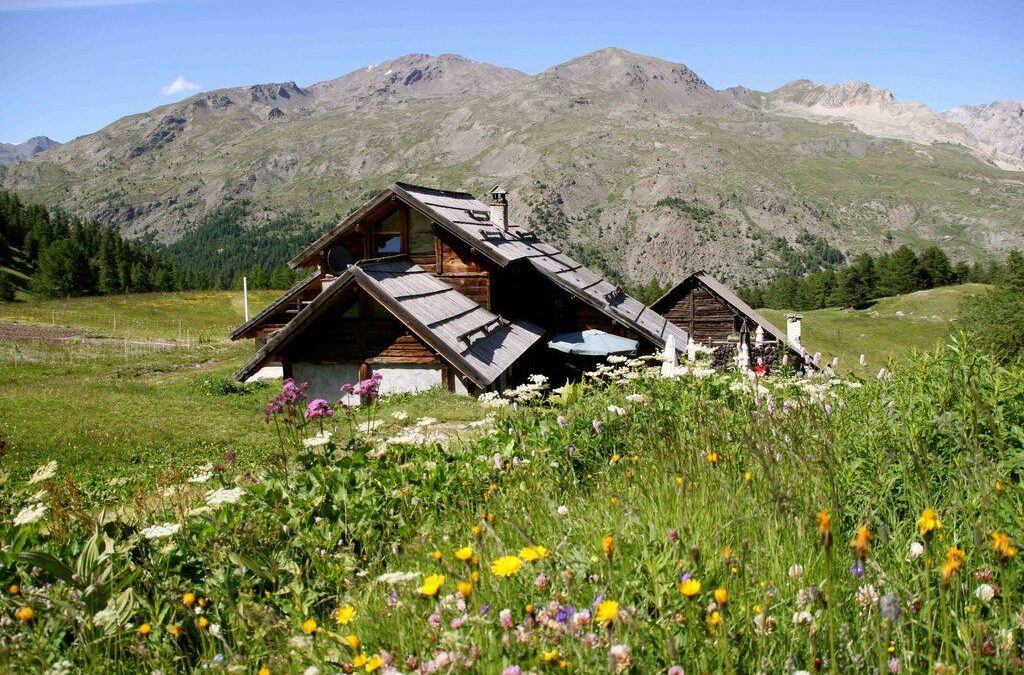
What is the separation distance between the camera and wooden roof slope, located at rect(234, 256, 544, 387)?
1797cm

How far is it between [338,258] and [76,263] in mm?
96201

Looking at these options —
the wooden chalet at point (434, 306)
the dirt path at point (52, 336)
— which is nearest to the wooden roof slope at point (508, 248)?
the wooden chalet at point (434, 306)

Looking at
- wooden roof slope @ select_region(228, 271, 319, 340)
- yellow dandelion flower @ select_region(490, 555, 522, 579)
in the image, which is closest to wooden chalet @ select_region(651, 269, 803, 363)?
wooden roof slope @ select_region(228, 271, 319, 340)

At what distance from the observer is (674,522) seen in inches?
135

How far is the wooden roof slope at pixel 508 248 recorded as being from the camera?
22578mm

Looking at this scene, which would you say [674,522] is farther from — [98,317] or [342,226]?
[98,317]

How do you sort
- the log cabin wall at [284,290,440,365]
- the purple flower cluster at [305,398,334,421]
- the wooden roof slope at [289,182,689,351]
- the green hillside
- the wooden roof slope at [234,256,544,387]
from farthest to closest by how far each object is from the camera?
the green hillside < the wooden roof slope at [289,182,689,351] < the log cabin wall at [284,290,440,365] < the wooden roof slope at [234,256,544,387] < the purple flower cluster at [305,398,334,421]

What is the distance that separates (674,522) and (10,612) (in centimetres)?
370

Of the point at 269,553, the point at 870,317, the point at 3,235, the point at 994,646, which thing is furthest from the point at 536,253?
the point at 3,235

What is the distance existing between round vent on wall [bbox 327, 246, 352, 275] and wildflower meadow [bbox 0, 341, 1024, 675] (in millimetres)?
18469

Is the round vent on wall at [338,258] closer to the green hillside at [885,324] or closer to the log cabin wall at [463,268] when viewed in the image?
the log cabin wall at [463,268]

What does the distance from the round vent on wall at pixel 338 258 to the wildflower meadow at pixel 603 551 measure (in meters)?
18.5

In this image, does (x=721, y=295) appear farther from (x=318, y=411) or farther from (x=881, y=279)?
(x=881, y=279)

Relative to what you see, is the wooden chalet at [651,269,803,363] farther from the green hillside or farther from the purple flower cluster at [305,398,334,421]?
the purple flower cluster at [305,398,334,421]
